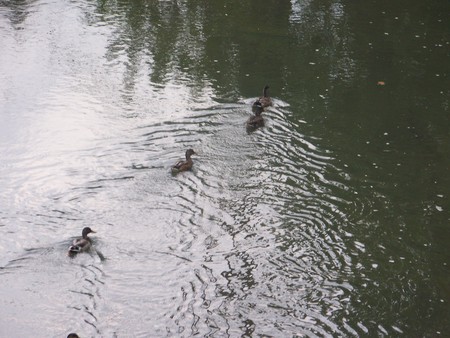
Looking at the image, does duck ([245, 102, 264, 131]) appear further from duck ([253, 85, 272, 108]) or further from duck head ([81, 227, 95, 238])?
duck head ([81, 227, 95, 238])

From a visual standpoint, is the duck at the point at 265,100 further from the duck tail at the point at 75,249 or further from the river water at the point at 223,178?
the duck tail at the point at 75,249

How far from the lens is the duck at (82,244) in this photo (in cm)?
984

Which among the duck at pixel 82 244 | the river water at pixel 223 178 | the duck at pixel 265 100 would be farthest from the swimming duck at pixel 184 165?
the duck at pixel 265 100

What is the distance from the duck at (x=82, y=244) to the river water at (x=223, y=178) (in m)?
0.15

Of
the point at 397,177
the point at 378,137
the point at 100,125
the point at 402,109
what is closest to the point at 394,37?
the point at 402,109

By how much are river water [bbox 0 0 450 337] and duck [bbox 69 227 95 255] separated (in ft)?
0.49

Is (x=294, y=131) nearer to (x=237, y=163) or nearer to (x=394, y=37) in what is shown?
(x=237, y=163)

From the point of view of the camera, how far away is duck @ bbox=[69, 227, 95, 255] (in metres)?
9.84

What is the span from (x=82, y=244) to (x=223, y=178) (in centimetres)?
324

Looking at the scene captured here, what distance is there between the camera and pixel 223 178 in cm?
1218

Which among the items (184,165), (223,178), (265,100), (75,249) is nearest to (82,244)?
(75,249)

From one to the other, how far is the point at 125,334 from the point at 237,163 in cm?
491

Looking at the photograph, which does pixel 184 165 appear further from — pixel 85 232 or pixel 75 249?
pixel 75 249

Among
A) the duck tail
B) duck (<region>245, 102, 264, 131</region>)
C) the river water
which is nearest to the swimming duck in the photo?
the river water
